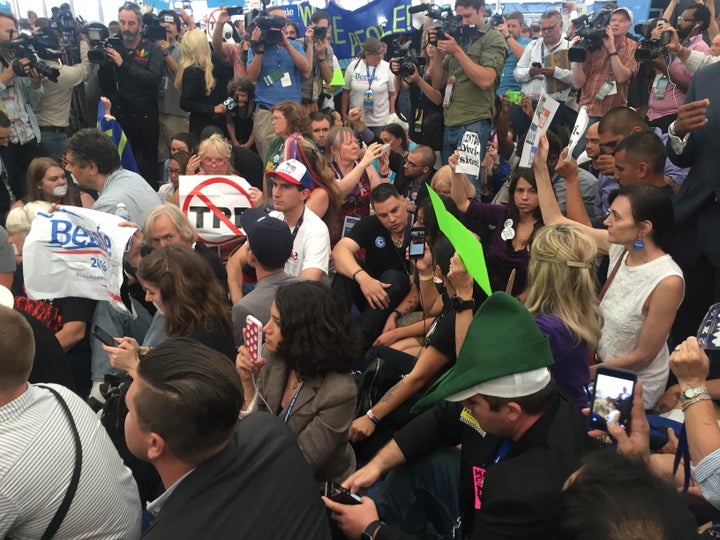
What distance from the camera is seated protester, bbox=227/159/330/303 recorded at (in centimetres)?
423

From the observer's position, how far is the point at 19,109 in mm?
6988

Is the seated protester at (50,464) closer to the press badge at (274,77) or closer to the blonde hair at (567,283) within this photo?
the blonde hair at (567,283)

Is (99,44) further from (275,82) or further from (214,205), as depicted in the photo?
(214,205)

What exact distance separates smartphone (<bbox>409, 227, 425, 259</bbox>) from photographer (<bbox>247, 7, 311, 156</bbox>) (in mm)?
3584

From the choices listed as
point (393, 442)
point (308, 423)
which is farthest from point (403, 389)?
point (308, 423)

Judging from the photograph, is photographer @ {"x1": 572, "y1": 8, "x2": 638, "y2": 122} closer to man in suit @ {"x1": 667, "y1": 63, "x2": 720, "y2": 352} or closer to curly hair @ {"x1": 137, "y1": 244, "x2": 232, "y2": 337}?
man in suit @ {"x1": 667, "y1": 63, "x2": 720, "y2": 352}

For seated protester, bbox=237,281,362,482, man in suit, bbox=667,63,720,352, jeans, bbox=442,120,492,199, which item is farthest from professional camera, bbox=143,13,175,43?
seated protester, bbox=237,281,362,482

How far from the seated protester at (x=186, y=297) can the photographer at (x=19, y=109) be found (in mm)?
4602

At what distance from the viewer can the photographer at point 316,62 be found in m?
7.97

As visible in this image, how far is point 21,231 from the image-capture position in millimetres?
4215

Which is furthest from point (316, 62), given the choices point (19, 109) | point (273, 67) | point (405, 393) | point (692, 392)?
point (692, 392)

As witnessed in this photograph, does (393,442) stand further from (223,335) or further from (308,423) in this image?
(223,335)

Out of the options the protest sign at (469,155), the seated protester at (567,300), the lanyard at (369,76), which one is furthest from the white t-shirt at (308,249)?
the lanyard at (369,76)

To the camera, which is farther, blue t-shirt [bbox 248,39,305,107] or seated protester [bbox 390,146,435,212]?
blue t-shirt [bbox 248,39,305,107]
